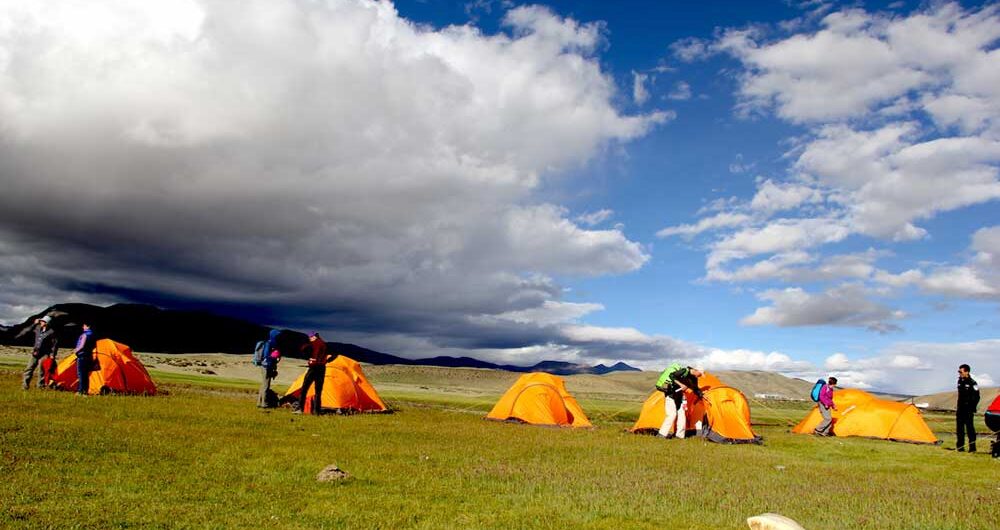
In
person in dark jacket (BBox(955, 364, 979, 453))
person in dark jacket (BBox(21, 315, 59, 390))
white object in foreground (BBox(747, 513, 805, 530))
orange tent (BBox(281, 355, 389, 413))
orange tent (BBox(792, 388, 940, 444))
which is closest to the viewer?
white object in foreground (BBox(747, 513, 805, 530))

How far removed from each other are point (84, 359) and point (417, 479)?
20.4 metres

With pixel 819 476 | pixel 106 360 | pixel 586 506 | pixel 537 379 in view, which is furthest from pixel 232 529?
pixel 106 360

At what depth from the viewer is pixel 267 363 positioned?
26.0 meters

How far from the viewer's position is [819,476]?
50.0 feet

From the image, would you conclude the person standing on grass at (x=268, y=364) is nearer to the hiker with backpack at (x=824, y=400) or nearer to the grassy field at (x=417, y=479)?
the grassy field at (x=417, y=479)

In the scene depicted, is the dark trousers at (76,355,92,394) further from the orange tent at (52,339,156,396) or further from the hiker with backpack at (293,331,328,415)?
the hiker with backpack at (293,331,328,415)

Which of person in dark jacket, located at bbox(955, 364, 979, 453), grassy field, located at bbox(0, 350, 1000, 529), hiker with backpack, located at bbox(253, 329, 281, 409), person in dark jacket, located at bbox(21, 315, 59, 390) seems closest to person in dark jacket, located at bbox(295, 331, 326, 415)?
hiker with backpack, located at bbox(253, 329, 281, 409)

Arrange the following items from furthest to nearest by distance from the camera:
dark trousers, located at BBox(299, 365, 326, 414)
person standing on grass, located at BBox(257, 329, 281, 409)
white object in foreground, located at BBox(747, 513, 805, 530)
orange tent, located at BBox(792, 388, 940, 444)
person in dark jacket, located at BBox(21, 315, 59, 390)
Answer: orange tent, located at BBox(792, 388, 940, 444) < person standing on grass, located at BBox(257, 329, 281, 409) < person in dark jacket, located at BBox(21, 315, 59, 390) < dark trousers, located at BBox(299, 365, 326, 414) < white object in foreground, located at BBox(747, 513, 805, 530)

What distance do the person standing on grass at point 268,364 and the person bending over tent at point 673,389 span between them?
50.5ft

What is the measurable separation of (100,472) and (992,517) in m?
15.2

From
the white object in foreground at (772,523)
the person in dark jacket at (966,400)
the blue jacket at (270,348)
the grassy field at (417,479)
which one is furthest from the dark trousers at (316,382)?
the person in dark jacket at (966,400)

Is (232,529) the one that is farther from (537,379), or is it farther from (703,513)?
(537,379)

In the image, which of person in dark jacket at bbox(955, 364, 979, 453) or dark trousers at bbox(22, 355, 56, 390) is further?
dark trousers at bbox(22, 355, 56, 390)

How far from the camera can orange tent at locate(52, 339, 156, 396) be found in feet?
87.8
